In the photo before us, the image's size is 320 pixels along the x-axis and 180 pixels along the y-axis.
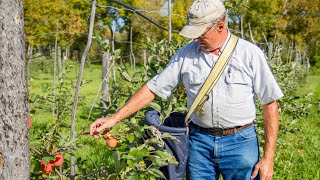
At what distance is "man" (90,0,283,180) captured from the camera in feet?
→ 7.84

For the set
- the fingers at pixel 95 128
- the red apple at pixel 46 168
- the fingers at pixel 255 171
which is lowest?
the fingers at pixel 255 171

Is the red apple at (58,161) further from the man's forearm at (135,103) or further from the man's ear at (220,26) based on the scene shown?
the man's ear at (220,26)

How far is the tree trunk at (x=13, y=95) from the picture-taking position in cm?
170

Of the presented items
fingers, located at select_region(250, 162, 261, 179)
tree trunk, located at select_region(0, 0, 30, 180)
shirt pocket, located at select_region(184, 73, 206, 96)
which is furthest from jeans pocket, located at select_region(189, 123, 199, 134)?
tree trunk, located at select_region(0, 0, 30, 180)

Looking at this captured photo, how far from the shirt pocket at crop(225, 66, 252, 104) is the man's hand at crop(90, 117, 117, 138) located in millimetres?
640

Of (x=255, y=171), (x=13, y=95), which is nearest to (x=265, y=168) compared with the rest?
(x=255, y=171)

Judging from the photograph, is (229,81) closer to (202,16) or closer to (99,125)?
(202,16)

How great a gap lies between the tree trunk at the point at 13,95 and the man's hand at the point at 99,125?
50 cm

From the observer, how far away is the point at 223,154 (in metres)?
2.59

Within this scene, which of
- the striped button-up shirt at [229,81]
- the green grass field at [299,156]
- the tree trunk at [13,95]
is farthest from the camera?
the green grass field at [299,156]

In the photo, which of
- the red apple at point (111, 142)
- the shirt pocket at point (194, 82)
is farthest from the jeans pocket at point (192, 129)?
the red apple at point (111, 142)

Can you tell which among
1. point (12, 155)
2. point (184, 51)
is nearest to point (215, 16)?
point (184, 51)

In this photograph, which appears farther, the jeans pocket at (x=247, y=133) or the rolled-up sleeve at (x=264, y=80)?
the jeans pocket at (x=247, y=133)

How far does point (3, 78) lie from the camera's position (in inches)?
68.1
